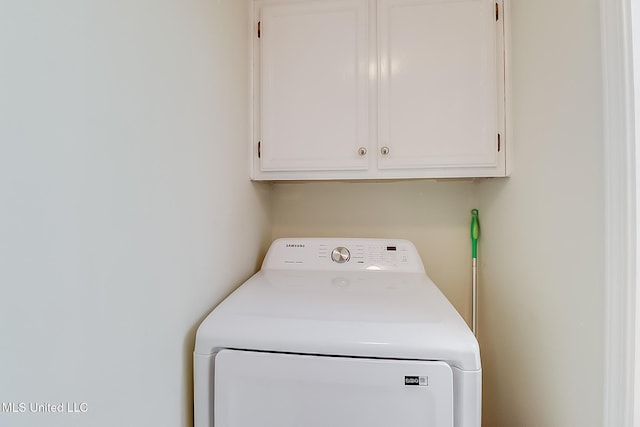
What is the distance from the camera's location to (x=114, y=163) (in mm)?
572

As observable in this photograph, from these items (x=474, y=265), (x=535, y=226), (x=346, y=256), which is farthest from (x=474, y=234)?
(x=346, y=256)

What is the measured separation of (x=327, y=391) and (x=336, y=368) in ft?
0.20

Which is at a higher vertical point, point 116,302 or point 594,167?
point 594,167

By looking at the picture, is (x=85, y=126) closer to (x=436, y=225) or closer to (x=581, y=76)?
(x=581, y=76)

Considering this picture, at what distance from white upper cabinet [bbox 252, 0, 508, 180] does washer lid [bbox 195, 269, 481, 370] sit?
1.78ft

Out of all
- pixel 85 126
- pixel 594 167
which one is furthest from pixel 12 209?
pixel 594 167

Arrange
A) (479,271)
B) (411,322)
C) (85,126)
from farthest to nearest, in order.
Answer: (479,271) → (411,322) → (85,126)

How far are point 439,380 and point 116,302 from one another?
2.40ft

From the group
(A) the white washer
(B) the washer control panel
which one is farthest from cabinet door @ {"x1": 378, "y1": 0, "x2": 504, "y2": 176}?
(A) the white washer

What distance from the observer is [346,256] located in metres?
1.31

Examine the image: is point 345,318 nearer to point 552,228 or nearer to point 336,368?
point 336,368

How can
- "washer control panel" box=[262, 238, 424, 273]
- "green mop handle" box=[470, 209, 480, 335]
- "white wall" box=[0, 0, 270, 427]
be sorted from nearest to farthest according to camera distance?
"white wall" box=[0, 0, 270, 427]
"washer control panel" box=[262, 238, 424, 273]
"green mop handle" box=[470, 209, 480, 335]

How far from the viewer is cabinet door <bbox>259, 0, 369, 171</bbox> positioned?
1.24 m

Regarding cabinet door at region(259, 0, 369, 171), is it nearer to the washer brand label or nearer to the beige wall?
the beige wall
